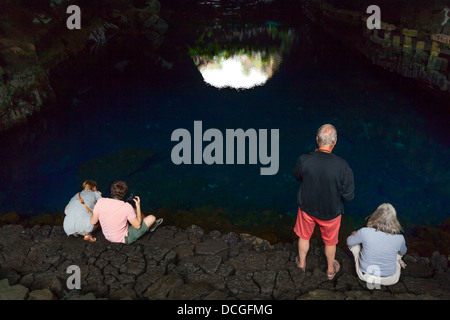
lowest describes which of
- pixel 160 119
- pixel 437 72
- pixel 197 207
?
pixel 197 207

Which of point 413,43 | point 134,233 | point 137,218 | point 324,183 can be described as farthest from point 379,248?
point 413,43

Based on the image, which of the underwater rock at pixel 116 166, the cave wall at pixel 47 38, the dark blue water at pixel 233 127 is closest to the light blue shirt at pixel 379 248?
the dark blue water at pixel 233 127

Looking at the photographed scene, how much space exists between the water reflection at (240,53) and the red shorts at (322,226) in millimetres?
11068

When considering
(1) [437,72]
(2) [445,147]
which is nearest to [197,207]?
(2) [445,147]

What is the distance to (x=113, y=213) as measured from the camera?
4801 mm

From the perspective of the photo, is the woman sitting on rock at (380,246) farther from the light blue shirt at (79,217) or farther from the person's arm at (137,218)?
the light blue shirt at (79,217)

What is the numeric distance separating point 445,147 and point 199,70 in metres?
11.0

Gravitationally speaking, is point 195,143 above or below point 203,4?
below

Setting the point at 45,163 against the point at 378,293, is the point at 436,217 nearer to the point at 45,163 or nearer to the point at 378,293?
the point at 378,293

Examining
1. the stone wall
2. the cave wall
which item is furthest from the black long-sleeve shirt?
the stone wall

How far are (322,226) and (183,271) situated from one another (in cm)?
187

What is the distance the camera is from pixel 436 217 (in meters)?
7.40

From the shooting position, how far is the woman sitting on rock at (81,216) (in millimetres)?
5059

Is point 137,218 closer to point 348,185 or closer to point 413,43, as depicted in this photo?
point 348,185
